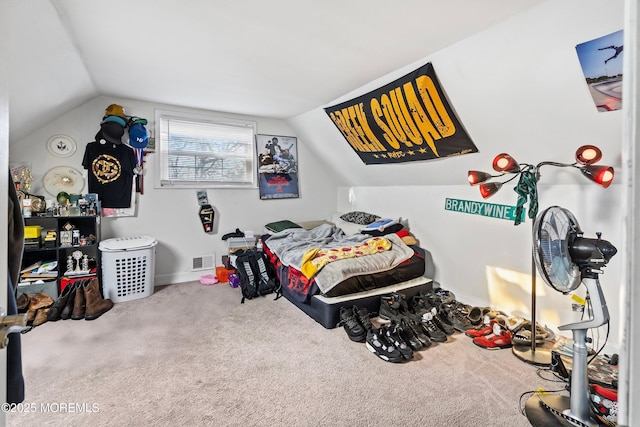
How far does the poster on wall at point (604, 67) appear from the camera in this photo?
1.56 m

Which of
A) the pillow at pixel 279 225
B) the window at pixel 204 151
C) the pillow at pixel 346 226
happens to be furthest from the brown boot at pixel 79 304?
the pillow at pixel 346 226

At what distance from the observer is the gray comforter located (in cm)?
272

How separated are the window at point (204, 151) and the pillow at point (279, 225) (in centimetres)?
59

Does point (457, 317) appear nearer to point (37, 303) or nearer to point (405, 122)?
point (405, 122)

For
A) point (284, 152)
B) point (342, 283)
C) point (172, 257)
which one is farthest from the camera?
point (284, 152)

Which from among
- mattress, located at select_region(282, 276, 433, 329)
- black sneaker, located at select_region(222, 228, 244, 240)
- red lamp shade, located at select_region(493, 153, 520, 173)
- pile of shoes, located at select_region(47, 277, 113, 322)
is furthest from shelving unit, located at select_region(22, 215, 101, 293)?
red lamp shade, located at select_region(493, 153, 520, 173)

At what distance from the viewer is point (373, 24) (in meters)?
1.85

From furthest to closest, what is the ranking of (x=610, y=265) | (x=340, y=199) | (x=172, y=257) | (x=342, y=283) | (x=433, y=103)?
(x=340, y=199) → (x=172, y=257) → (x=342, y=283) → (x=433, y=103) → (x=610, y=265)

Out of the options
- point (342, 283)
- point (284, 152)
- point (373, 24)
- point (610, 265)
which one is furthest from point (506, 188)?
point (284, 152)

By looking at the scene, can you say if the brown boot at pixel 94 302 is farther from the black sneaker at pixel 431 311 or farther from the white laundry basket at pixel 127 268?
the black sneaker at pixel 431 311

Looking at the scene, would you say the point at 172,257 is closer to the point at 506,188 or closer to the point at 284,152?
the point at 284,152

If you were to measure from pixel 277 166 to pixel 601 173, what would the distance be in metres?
3.35

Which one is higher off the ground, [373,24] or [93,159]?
[373,24]

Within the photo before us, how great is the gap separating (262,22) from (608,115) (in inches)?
80.9
